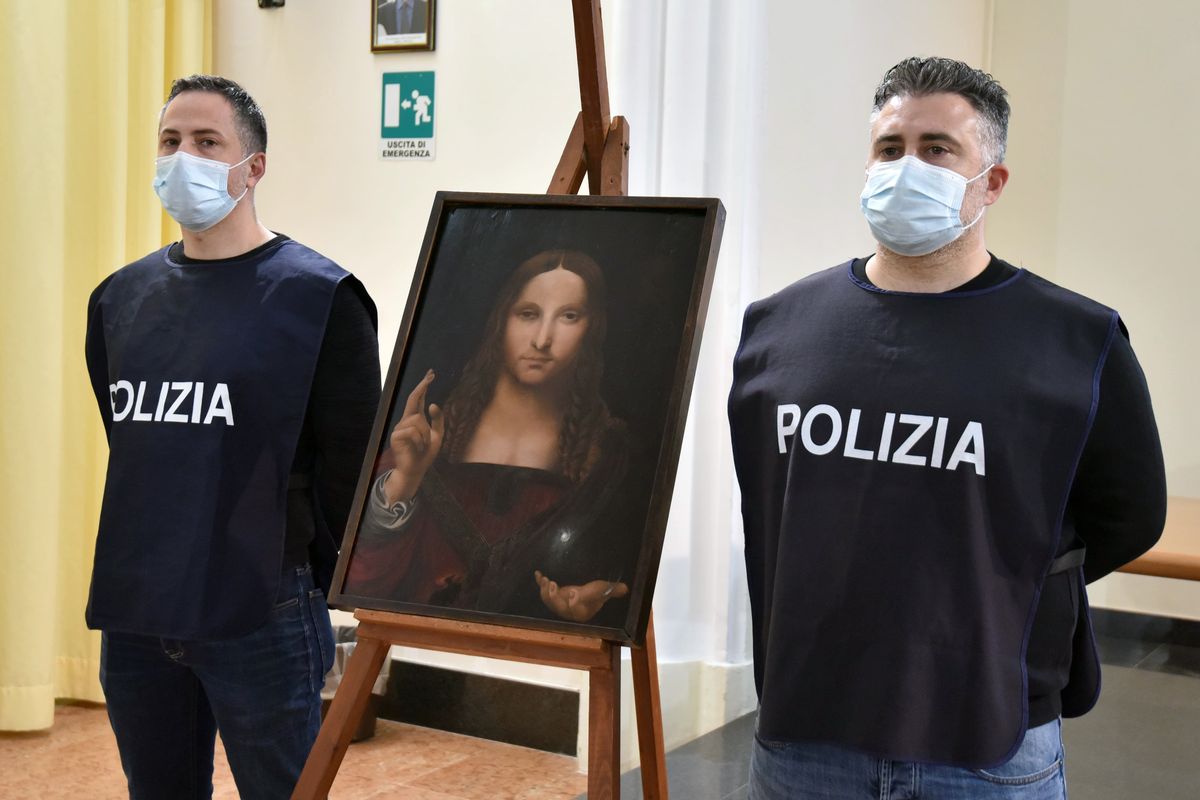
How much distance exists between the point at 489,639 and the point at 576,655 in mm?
130

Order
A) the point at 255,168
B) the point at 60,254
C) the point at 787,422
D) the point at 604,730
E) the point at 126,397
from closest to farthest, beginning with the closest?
the point at 787,422
the point at 604,730
the point at 126,397
the point at 255,168
the point at 60,254

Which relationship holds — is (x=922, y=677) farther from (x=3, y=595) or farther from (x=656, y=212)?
→ (x=3, y=595)

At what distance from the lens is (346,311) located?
1.98 meters

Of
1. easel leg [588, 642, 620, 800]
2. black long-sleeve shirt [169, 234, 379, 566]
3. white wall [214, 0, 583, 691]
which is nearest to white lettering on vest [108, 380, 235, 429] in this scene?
black long-sleeve shirt [169, 234, 379, 566]

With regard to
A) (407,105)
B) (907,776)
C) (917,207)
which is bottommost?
(907,776)

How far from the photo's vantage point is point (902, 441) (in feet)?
4.91

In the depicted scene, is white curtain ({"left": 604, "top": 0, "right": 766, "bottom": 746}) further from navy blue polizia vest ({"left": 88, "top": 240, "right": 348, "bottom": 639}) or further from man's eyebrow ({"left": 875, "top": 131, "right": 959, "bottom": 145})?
man's eyebrow ({"left": 875, "top": 131, "right": 959, "bottom": 145})

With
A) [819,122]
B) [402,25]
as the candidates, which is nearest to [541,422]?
[402,25]

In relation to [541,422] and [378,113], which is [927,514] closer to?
[541,422]

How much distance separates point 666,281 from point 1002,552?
2.23ft

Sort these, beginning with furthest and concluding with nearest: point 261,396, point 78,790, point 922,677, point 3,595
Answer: point 3,595 < point 78,790 < point 261,396 < point 922,677

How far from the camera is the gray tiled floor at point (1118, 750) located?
3.33 m

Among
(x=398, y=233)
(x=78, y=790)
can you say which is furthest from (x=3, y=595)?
(x=398, y=233)

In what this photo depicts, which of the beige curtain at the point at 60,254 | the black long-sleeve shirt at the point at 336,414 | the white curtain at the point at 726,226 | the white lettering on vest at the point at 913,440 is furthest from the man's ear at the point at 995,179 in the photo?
the beige curtain at the point at 60,254
